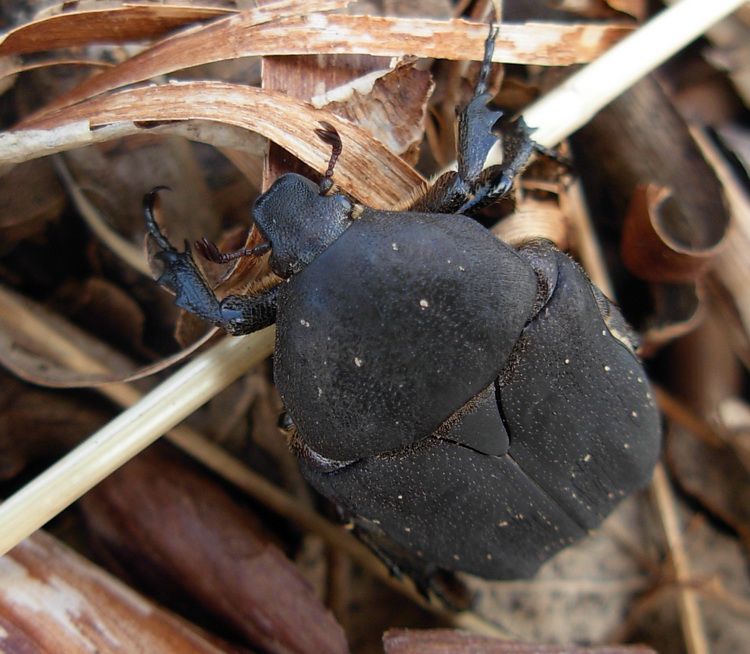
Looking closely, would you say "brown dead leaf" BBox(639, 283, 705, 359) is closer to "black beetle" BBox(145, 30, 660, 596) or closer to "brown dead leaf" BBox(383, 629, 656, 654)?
"black beetle" BBox(145, 30, 660, 596)

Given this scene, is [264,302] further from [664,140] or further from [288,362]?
[664,140]

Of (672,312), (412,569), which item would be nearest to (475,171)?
(672,312)

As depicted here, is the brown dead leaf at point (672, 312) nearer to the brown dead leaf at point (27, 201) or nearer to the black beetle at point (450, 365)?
the black beetle at point (450, 365)

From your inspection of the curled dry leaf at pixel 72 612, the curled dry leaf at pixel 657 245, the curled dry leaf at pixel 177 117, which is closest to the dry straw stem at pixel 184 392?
the curled dry leaf at pixel 72 612

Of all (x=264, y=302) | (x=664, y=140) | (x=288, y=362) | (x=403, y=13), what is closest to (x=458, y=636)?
(x=288, y=362)

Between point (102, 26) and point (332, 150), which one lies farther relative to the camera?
point (102, 26)

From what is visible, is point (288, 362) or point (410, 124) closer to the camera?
point (288, 362)

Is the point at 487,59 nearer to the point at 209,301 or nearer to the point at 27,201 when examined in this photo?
the point at 209,301
